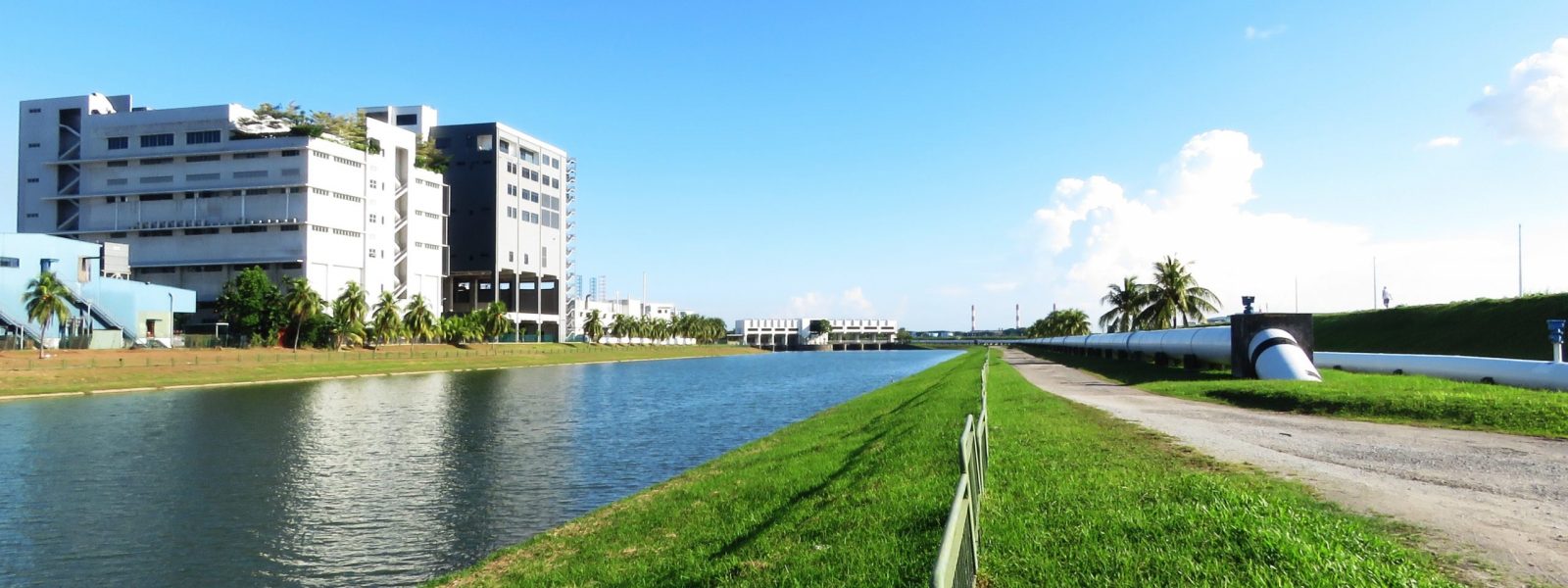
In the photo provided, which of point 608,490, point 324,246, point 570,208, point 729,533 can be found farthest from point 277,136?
point 729,533

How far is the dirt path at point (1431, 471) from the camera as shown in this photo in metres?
8.69

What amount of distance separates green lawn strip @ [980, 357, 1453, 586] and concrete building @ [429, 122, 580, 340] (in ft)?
480

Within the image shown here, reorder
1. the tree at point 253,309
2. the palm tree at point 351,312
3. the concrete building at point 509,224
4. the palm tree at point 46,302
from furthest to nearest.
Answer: the concrete building at point 509,224 < the palm tree at point 351,312 < the tree at point 253,309 < the palm tree at point 46,302

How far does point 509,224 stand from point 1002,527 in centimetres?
15161

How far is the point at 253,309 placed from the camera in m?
93.4

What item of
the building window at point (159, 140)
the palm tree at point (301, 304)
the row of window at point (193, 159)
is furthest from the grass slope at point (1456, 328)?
the building window at point (159, 140)

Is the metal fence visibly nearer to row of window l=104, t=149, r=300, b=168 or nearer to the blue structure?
the blue structure

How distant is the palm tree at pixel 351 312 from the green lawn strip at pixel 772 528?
93.8m

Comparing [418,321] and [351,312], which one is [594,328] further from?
[351,312]

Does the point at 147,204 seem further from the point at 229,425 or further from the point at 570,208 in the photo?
the point at 229,425

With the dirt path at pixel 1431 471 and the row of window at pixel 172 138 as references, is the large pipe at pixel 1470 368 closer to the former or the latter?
the dirt path at pixel 1431 471

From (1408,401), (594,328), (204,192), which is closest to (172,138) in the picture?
(204,192)

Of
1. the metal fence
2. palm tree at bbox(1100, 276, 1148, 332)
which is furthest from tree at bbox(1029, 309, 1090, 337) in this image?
the metal fence

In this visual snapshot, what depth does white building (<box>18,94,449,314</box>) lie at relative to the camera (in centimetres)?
10975
